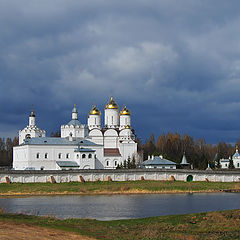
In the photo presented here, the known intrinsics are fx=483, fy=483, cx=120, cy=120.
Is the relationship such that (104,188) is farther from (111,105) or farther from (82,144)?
(111,105)

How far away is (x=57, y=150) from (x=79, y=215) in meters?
37.1

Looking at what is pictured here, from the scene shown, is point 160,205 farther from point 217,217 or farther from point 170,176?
point 170,176

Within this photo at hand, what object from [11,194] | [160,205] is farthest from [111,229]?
[11,194]

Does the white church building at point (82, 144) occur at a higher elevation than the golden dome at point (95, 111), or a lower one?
lower

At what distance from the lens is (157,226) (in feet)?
65.4

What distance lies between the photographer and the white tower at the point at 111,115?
76.0m

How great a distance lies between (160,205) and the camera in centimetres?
3297

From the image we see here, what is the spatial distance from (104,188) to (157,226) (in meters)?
27.9

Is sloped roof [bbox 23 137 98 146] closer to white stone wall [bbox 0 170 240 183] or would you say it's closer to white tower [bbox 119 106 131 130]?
white tower [bbox 119 106 131 130]

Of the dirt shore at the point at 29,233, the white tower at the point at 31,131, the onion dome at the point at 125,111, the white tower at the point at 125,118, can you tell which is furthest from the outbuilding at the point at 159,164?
the dirt shore at the point at 29,233

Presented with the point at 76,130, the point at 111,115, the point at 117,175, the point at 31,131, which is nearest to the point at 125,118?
the point at 111,115

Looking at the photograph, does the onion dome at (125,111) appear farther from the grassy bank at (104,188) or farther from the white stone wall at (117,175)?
the grassy bank at (104,188)

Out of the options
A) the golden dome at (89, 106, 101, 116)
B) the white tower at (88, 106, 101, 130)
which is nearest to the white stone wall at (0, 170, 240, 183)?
the white tower at (88, 106, 101, 130)

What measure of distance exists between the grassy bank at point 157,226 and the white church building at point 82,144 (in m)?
39.9
